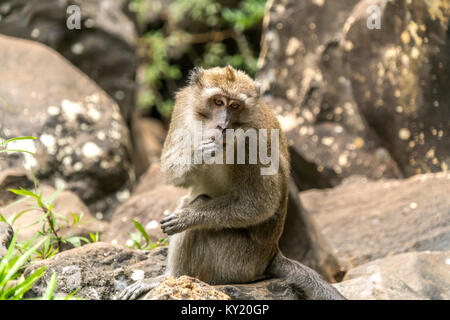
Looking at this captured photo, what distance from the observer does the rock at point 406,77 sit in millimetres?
7453

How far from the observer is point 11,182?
21.7ft

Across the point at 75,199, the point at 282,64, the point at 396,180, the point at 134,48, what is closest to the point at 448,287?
the point at 396,180

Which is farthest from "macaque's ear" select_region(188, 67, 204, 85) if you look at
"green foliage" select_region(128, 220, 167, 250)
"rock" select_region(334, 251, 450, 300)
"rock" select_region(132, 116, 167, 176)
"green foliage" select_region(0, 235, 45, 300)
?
"rock" select_region(132, 116, 167, 176)

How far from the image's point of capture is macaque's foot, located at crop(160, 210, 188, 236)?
447 centimetres

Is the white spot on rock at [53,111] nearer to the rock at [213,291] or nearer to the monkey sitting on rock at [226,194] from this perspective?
the monkey sitting on rock at [226,194]

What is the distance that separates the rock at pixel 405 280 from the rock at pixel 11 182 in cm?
→ 394

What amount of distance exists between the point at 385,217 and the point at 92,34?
5.94m

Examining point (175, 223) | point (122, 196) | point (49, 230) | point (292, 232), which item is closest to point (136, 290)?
point (175, 223)

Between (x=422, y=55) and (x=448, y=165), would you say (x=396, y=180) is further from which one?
(x=422, y=55)

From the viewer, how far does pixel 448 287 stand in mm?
4586

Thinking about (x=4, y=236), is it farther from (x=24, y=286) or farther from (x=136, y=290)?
(x=136, y=290)

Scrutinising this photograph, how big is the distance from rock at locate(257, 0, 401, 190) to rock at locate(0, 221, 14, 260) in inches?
219

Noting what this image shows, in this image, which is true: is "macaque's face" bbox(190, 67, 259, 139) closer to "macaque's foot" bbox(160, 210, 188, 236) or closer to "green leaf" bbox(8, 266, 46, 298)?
"macaque's foot" bbox(160, 210, 188, 236)
